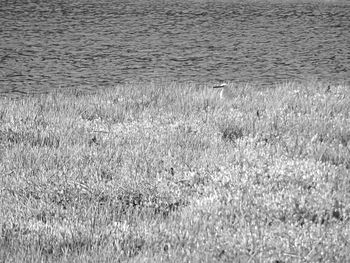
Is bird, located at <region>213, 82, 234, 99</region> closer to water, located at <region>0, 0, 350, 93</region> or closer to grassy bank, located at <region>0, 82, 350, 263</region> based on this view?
grassy bank, located at <region>0, 82, 350, 263</region>

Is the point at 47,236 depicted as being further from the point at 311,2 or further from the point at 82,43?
the point at 311,2

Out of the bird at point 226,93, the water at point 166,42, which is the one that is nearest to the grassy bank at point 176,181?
the bird at point 226,93

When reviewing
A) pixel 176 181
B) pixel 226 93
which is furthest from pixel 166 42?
pixel 176 181

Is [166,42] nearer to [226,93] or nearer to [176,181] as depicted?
[226,93]

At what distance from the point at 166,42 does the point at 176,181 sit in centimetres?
1518

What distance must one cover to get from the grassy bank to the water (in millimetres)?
5163

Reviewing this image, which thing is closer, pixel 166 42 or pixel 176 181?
pixel 176 181

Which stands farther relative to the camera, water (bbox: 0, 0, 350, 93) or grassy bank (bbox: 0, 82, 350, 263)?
water (bbox: 0, 0, 350, 93)

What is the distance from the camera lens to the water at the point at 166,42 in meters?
15.7

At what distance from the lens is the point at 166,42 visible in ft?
69.8

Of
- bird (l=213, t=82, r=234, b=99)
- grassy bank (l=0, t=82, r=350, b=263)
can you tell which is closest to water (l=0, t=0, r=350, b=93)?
bird (l=213, t=82, r=234, b=99)

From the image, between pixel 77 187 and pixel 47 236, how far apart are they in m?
1.19

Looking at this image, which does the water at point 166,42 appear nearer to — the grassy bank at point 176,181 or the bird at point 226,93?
the bird at point 226,93

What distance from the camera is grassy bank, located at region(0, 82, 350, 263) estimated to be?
16.3 feet
